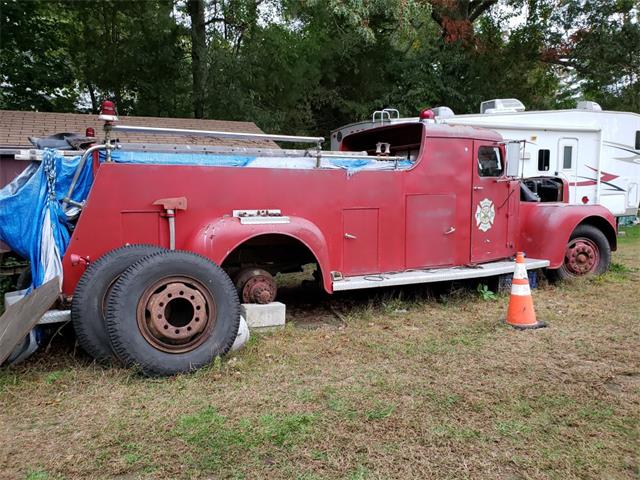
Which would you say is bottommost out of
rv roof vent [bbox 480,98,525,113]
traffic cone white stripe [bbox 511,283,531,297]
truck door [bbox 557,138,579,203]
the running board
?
traffic cone white stripe [bbox 511,283,531,297]

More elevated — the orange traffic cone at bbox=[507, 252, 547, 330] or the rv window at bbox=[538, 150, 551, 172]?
the rv window at bbox=[538, 150, 551, 172]

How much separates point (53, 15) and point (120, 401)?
13.4 meters

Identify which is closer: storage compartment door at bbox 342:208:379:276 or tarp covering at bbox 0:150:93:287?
tarp covering at bbox 0:150:93:287

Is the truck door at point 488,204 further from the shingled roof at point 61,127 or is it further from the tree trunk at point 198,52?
the tree trunk at point 198,52

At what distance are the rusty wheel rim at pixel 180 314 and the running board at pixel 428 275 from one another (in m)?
1.61

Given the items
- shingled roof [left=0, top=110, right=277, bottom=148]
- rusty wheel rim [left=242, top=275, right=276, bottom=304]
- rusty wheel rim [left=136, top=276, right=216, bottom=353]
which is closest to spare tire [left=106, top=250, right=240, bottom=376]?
rusty wheel rim [left=136, top=276, right=216, bottom=353]

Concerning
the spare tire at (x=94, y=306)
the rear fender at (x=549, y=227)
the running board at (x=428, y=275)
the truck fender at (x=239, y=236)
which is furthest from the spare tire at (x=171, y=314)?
the rear fender at (x=549, y=227)

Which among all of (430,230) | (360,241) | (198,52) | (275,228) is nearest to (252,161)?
(275,228)

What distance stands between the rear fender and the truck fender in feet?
11.5

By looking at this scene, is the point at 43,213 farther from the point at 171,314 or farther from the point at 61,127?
the point at 61,127

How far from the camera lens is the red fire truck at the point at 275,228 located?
4.05 meters

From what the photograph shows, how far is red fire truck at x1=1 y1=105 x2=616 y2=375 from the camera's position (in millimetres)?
4051

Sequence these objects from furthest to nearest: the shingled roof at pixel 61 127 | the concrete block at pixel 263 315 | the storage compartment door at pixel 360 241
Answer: the shingled roof at pixel 61 127, the storage compartment door at pixel 360 241, the concrete block at pixel 263 315

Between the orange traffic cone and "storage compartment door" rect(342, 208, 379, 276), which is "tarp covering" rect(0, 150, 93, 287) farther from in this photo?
the orange traffic cone
